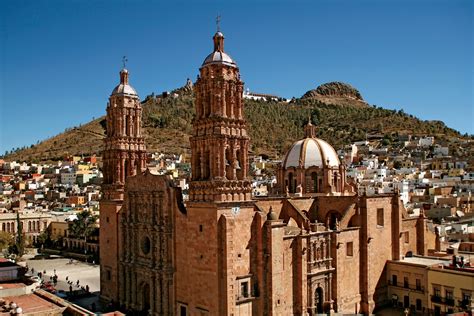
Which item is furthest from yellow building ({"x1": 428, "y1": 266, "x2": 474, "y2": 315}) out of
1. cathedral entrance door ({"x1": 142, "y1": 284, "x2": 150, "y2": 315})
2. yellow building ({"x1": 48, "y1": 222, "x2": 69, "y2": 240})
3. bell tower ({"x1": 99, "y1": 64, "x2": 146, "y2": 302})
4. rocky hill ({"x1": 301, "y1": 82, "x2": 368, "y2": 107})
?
rocky hill ({"x1": 301, "y1": 82, "x2": 368, "y2": 107})

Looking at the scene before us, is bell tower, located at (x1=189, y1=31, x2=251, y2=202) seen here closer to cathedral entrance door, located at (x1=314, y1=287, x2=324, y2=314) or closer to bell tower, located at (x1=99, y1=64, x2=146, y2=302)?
cathedral entrance door, located at (x1=314, y1=287, x2=324, y2=314)

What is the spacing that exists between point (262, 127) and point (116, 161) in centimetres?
10428

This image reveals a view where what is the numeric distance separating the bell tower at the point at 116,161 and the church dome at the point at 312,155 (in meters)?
11.0

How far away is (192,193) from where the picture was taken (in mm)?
26000

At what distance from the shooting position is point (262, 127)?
136250 millimetres

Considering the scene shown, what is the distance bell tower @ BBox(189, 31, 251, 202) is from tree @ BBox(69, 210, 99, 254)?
33.9 m

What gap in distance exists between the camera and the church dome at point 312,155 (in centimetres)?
3534

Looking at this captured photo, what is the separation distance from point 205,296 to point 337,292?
933 cm

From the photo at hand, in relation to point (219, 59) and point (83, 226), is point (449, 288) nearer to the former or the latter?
point (219, 59)

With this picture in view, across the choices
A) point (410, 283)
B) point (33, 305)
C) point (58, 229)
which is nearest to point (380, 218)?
point (410, 283)

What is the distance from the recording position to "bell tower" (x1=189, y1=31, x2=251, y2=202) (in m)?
24.9

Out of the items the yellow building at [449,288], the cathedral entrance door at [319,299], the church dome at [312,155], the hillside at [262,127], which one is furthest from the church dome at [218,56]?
the hillside at [262,127]

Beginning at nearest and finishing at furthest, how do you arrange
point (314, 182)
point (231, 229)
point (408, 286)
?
point (231, 229)
point (408, 286)
point (314, 182)

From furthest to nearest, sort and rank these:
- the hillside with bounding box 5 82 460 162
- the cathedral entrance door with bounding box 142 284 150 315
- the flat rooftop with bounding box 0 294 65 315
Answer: the hillside with bounding box 5 82 460 162
the cathedral entrance door with bounding box 142 284 150 315
the flat rooftop with bounding box 0 294 65 315
